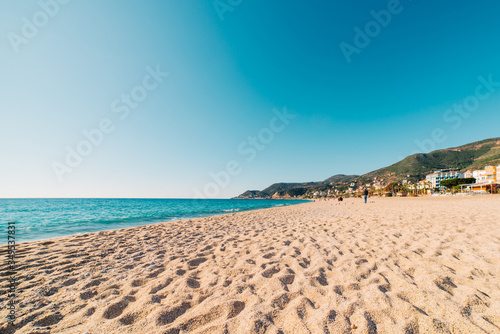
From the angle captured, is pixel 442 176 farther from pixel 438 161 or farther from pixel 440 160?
pixel 440 160

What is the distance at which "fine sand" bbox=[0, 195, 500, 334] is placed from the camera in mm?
2000

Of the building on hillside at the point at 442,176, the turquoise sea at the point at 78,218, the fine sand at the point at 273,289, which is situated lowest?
the fine sand at the point at 273,289

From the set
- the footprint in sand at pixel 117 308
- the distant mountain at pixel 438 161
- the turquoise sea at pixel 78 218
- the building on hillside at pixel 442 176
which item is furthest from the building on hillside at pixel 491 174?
the footprint in sand at pixel 117 308

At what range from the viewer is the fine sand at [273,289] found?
78.7 inches

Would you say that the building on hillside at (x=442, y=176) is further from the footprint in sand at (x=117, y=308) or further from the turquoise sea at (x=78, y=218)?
the footprint in sand at (x=117, y=308)

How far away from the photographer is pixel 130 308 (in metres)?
2.43

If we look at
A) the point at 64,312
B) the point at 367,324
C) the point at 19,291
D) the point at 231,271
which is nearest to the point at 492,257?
the point at 367,324

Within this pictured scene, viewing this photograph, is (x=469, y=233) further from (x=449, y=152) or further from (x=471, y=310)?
(x=449, y=152)

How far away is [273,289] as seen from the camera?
2705 millimetres

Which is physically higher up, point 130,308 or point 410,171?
point 410,171

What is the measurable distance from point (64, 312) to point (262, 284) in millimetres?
2428

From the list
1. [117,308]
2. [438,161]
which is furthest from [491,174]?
[117,308]

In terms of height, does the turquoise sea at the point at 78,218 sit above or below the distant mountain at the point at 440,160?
below

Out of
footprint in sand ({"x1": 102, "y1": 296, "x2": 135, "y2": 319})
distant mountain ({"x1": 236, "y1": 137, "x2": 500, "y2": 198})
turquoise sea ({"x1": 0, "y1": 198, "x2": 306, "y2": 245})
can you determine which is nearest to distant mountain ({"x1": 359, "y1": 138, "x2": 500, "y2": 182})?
distant mountain ({"x1": 236, "y1": 137, "x2": 500, "y2": 198})
